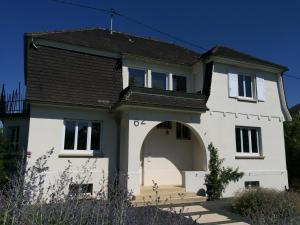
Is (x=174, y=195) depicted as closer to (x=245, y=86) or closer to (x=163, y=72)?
(x=163, y=72)

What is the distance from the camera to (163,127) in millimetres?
14523

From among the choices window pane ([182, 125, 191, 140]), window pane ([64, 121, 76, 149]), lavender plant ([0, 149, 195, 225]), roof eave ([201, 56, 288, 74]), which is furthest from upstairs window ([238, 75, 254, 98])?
lavender plant ([0, 149, 195, 225])

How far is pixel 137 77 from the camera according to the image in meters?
15.0

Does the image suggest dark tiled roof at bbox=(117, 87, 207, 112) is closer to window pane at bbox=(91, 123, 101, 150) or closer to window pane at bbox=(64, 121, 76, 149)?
window pane at bbox=(91, 123, 101, 150)

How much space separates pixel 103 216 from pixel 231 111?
479 inches

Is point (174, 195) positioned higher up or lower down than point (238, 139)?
lower down

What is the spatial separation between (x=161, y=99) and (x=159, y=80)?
2.87 metres

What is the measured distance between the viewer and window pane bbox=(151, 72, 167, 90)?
1540 cm

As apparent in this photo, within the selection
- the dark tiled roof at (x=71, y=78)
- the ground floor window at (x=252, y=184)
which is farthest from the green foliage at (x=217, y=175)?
the dark tiled roof at (x=71, y=78)

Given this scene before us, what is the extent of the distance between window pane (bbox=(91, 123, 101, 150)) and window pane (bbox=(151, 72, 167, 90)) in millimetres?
4047

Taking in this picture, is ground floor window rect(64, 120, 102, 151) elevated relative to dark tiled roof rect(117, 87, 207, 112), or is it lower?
lower

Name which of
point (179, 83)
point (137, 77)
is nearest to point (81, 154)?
point (137, 77)

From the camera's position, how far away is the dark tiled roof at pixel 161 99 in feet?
40.1

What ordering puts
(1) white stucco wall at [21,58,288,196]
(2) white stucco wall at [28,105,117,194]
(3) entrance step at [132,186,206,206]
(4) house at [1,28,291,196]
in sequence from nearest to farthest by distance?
1. (2) white stucco wall at [28,105,117,194]
2. (3) entrance step at [132,186,206,206]
3. (1) white stucco wall at [21,58,288,196]
4. (4) house at [1,28,291,196]
